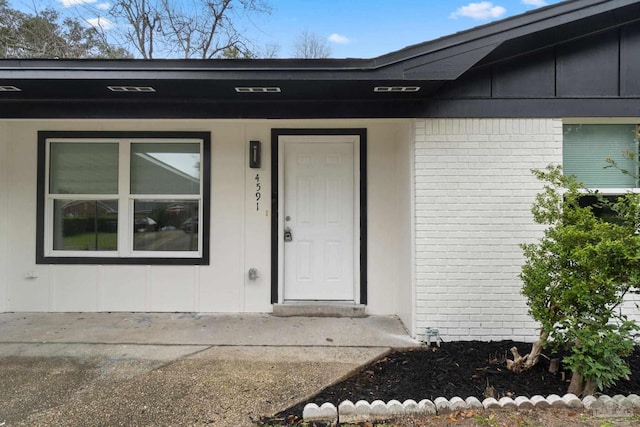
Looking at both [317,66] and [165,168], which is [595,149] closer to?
[317,66]

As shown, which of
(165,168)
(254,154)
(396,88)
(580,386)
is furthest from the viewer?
(165,168)

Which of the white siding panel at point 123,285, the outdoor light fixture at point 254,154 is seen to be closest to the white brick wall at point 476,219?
the outdoor light fixture at point 254,154

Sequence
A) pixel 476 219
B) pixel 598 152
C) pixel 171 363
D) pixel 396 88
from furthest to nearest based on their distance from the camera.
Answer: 1. pixel 598 152
2. pixel 476 219
3. pixel 396 88
4. pixel 171 363

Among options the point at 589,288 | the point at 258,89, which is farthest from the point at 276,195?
the point at 589,288

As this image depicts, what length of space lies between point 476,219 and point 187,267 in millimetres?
3322

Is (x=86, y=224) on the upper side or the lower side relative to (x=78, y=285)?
upper

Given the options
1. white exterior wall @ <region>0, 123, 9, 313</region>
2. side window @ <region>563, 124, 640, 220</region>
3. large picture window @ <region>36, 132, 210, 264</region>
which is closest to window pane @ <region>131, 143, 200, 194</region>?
large picture window @ <region>36, 132, 210, 264</region>

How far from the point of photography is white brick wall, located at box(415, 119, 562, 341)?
3465 millimetres

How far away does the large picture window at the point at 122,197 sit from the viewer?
4.36 m

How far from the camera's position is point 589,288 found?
7.58 ft

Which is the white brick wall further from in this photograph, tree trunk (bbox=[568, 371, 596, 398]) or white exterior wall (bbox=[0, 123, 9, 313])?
white exterior wall (bbox=[0, 123, 9, 313])

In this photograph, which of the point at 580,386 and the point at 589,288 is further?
the point at 580,386

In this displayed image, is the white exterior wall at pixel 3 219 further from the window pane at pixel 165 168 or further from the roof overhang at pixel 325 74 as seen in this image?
the window pane at pixel 165 168

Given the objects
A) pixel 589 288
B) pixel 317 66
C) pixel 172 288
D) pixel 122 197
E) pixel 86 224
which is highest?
pixel 317 66
